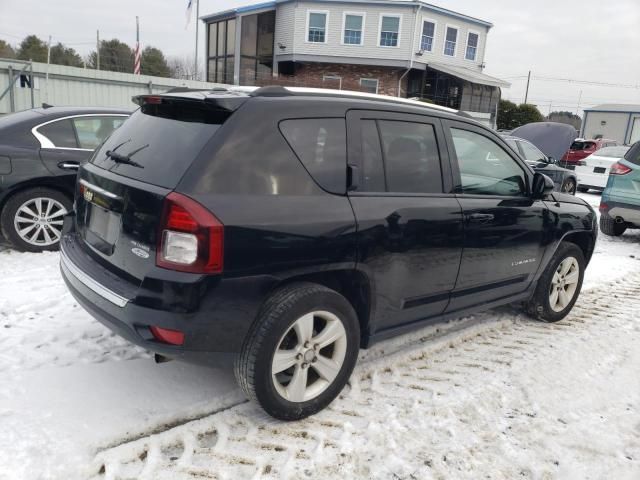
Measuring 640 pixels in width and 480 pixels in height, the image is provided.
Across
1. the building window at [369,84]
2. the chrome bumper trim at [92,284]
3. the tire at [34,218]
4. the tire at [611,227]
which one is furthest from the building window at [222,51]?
the chrome bumper trim at [92,284]

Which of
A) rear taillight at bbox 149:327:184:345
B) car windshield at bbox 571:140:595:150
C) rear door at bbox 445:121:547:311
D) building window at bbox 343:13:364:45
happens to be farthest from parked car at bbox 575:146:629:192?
building window at bbox 343:13:364:45

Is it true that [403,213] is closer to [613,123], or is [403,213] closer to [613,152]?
[613,152]

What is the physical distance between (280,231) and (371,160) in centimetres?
83

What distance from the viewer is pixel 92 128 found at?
19.4 ft

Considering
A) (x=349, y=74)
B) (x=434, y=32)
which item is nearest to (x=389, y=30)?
(x=434, y=32)

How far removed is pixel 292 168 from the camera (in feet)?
9.08

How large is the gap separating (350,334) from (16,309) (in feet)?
9.09

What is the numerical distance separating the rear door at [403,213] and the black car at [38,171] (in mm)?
3806

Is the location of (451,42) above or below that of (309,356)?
above

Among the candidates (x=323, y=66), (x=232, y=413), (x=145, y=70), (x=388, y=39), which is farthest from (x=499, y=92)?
(x=145, y=70)

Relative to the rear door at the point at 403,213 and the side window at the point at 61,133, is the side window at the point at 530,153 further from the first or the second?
the side window at the point at 61,133

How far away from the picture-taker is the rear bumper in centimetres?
246

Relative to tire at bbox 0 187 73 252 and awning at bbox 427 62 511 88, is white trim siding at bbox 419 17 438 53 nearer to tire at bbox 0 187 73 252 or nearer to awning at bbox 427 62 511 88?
awning at bbox 427 62 511 88

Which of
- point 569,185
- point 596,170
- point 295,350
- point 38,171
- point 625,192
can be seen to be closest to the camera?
point 295,350
